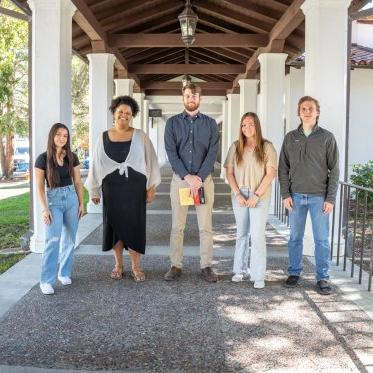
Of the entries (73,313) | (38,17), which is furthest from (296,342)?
(38,17)

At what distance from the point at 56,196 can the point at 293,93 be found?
9.14 metres

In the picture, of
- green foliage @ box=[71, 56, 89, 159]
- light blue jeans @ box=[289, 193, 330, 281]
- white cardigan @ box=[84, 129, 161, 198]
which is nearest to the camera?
light blue jeans @ box=[289, 193, 330, 281]

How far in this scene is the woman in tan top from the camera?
451cm

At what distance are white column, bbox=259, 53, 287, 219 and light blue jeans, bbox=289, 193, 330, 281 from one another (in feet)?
15.3

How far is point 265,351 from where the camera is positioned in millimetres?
3240

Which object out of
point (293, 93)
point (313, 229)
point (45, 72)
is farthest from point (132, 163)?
point (293, 93)

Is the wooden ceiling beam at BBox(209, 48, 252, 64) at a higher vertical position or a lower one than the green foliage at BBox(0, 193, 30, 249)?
higher

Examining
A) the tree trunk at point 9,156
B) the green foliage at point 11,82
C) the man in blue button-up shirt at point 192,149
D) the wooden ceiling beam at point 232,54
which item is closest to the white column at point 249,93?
the wooden ceiling beam at point 232,54

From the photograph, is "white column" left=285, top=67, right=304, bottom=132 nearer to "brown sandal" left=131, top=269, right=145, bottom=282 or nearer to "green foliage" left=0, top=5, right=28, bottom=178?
"green foliage" left=0, top=5, right=28, bottom=178

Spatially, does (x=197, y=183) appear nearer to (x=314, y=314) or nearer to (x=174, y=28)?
(x=314, y=314)

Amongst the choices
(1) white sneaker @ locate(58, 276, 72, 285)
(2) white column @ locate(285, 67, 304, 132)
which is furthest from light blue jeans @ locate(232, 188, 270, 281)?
(2) white column @ locate(285, 67, 304, 132)

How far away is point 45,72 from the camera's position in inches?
236

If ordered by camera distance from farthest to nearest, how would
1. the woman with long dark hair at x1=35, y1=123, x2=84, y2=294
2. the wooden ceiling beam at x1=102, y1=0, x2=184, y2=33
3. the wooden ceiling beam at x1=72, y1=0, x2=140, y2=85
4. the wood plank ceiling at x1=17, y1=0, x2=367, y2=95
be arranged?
the wooden ceiling beam at x1=102, y1=0, x2=184, y2=33 → the wood plank ceiling at x1=17, y1=0, x2=367, y2=95 → the wooden ceiling beam at x1=72, y1=0, x2=140, y2=85 → the woman with long dark hair at x1=35, y1=123, x2=84, y2=294

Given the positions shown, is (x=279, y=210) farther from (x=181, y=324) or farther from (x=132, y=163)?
(x=181, y=324)
